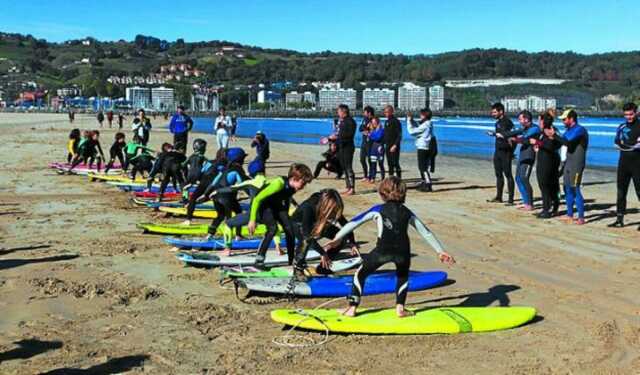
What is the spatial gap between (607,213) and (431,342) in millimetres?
7720

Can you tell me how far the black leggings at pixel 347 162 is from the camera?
1448 cm

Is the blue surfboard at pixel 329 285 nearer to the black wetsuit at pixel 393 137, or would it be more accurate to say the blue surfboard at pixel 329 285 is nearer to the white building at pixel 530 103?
the black wetsuit at pixel 393 137

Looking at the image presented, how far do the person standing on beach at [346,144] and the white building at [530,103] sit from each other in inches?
6797

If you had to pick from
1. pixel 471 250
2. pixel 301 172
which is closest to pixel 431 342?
pixel 301 172

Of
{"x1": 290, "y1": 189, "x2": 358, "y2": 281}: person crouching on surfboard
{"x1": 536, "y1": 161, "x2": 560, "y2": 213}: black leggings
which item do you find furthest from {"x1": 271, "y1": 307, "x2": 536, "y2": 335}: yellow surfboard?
{"x1": 536, "y1": 161, "x2": 560, "y2": 213}: black leggings

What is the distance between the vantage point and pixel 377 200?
13.6m

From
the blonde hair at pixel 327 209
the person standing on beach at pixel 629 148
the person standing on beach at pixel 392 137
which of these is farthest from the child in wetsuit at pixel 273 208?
the person standing on beach at pixel 392 137

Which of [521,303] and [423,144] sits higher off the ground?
[423,144]

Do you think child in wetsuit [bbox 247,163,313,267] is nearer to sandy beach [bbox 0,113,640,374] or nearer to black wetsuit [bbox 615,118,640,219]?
sandy beach [bbox 0,113,640,374]

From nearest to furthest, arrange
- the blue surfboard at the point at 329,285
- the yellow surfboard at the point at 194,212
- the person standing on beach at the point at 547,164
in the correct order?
1. the blue surfboard at the point at 329,285
2. the person standing on beach at the point at 547,164
3. the yellow surfboard at the point at 194,212

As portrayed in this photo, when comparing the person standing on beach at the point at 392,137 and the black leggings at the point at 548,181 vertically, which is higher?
the person standing on beach at the point at 392,137

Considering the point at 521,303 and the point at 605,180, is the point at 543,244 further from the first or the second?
the point at 605,180

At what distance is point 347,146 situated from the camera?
14883 millimetres

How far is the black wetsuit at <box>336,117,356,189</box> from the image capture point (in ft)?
47.7
